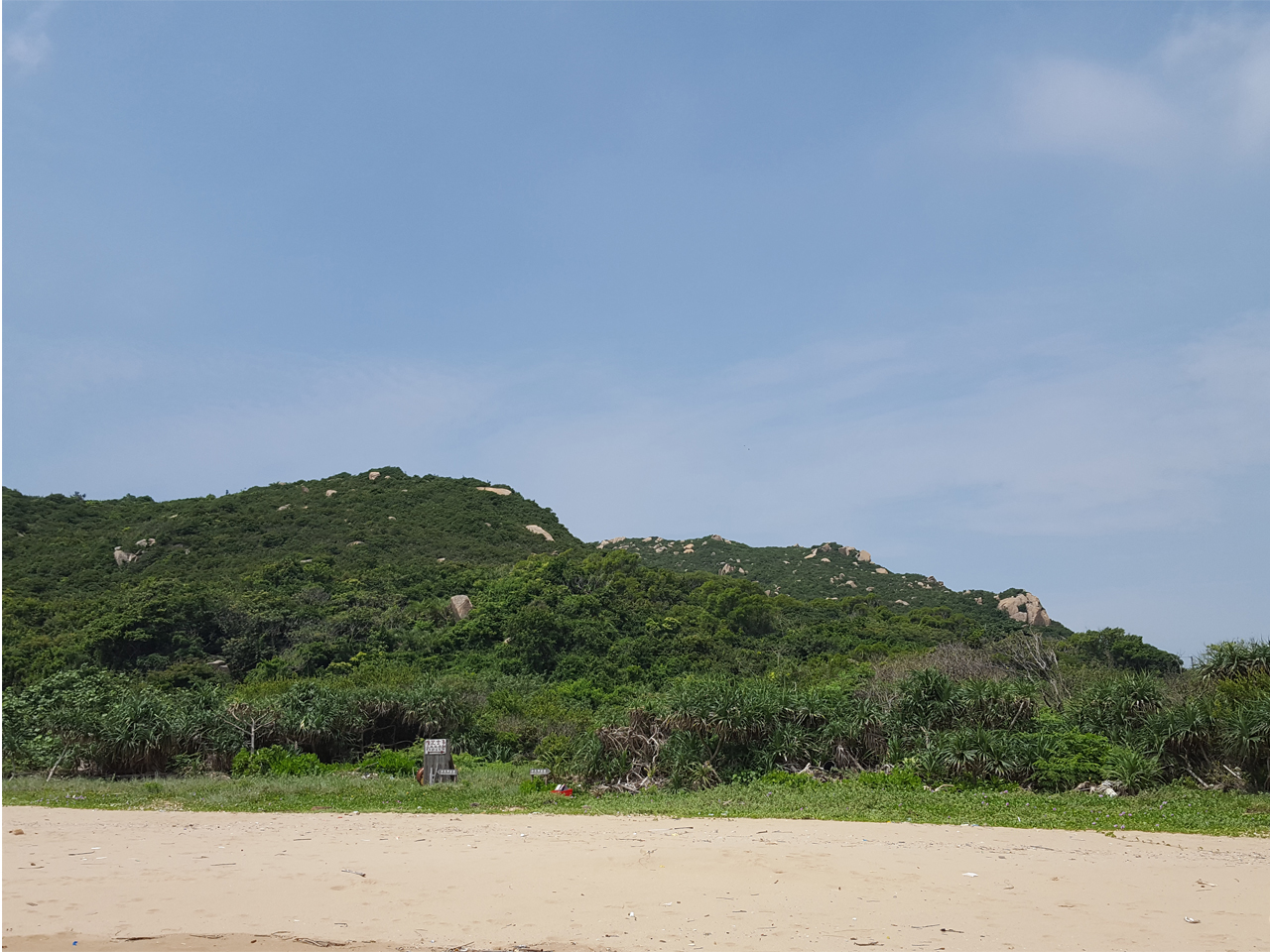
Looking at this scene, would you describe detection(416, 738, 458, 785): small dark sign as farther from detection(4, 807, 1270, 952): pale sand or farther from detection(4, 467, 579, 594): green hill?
detection(4, 467, 579, 594): green hill

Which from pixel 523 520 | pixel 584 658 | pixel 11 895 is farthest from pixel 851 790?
pixel 523 520

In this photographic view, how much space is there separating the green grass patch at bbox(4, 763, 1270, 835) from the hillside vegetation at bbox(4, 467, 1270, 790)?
112 centimetres

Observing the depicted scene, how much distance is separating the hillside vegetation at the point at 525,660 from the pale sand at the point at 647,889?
5.59m

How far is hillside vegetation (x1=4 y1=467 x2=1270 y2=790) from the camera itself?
1666 cm

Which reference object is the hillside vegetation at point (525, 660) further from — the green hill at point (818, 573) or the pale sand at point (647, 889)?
the pale sand at point (647, 889)

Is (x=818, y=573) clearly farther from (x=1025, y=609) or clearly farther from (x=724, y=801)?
(x=724, y=801)

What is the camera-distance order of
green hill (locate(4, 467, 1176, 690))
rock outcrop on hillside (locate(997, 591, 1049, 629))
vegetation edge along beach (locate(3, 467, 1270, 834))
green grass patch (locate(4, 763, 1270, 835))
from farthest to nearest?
rock outcrop on hillside (locate(997, 591, 1049, 629)) < green hill (locate(4, 467, 1176, 690)) < vegetation edge along beach (locate(3, 467, 1270, 834)) < green grass patch (locate(4, 763, 1270, 835))

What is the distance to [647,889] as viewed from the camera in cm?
809

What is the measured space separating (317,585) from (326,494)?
21236 mm

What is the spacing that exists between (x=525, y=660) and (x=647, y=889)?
3018 cm

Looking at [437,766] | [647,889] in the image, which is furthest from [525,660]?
[647,889]

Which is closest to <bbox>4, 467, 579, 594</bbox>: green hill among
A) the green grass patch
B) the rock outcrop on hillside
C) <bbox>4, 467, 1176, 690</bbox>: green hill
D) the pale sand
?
<bbox>4, 467, 1176, 690</bbox>: green hill

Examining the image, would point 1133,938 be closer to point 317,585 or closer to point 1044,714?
point 1044,714

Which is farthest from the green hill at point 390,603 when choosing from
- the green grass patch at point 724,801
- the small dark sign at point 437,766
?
the green grass patch at point 724,801
